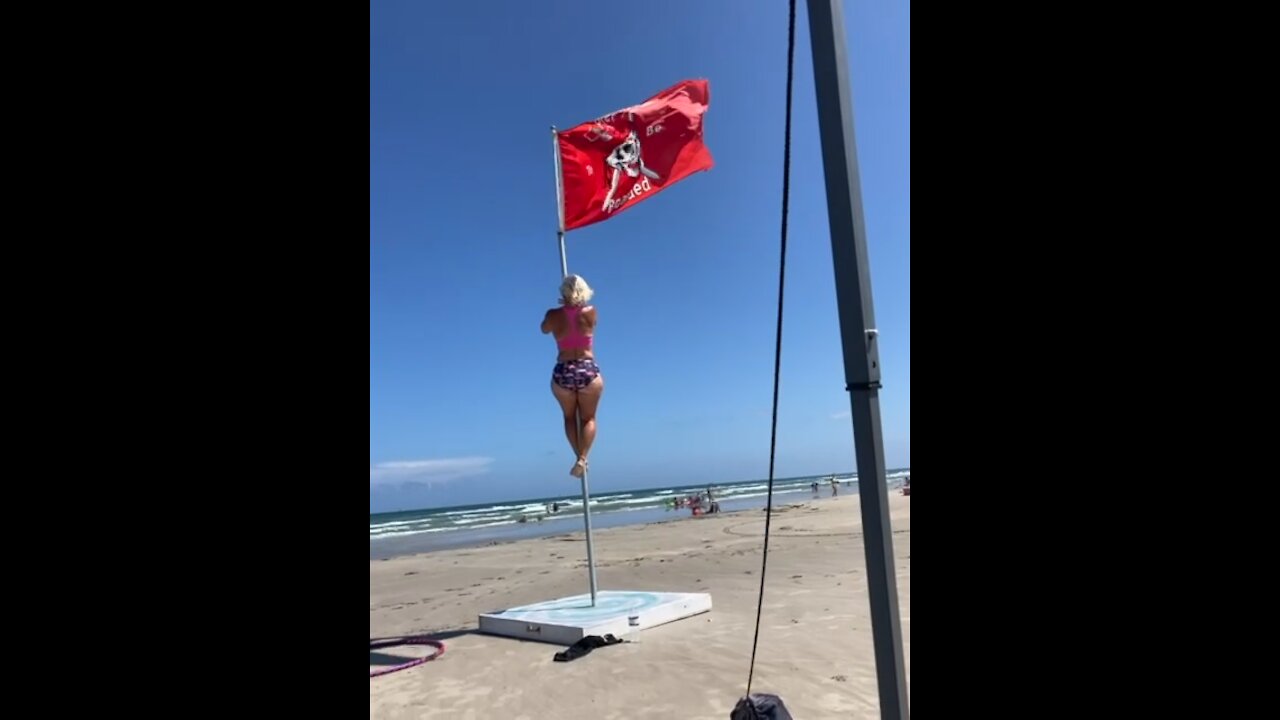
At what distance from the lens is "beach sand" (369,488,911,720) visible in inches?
183

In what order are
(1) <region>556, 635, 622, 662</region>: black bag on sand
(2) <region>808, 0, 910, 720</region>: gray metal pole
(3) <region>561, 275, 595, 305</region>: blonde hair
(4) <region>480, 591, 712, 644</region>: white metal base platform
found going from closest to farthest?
(2) <region>808, 0, 910, 720</region>: gray metal pole < (1) <region>556, 635, 622, 662</region>: black bag on sand < (4) <region>480, 591, 712, 644</region>: white metal base platform < (3) <region>561, 275, 595, 305</region>: blonde hair

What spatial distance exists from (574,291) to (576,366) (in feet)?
2.82

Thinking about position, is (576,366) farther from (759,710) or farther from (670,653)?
(759,710)

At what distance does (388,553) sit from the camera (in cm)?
2427

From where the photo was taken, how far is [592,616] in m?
6.81

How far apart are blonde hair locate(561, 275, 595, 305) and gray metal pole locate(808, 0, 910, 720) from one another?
578 cm

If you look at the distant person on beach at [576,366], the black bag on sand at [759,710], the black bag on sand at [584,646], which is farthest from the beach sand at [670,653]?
the distant person on beach at [576,366]

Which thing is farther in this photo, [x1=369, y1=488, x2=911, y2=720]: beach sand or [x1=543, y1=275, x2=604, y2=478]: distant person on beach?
[x1=543, y1=275, x2=604, y2=478]: distant person on beach

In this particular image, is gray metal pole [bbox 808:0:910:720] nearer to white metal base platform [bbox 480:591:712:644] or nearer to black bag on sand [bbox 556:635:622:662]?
black bag on sand [bbox 556:635:622:662]

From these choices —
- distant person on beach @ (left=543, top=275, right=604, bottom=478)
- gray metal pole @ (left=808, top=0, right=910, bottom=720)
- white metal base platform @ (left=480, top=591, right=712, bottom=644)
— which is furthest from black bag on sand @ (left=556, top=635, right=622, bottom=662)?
gray metal pole @ (left=808, top=0, right=910, bottom=720)

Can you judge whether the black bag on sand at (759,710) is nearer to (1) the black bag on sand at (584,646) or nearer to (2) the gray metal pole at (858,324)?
(2) the gray metal pole at (858,324)

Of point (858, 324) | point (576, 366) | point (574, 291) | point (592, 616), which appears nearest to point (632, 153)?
point (574, 291)

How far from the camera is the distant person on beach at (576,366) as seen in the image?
779 cm
